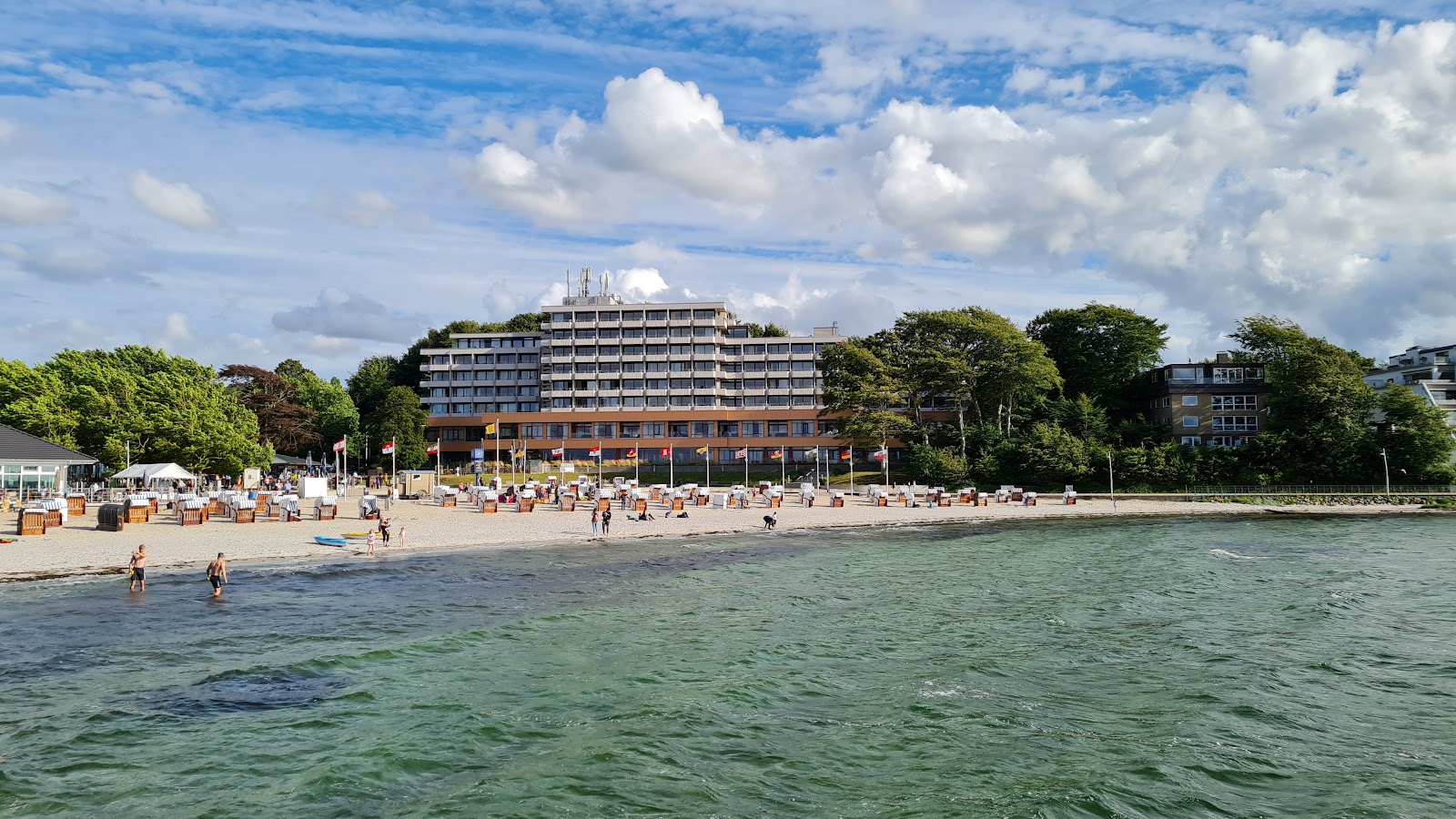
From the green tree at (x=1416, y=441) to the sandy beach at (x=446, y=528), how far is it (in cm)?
878

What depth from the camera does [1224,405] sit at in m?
91.0

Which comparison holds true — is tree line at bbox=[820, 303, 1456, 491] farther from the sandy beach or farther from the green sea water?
the green sea water

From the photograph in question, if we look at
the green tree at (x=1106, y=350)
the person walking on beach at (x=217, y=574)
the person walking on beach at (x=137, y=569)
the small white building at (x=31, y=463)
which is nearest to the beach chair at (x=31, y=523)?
the person walking on beach at (x=137, y=569)

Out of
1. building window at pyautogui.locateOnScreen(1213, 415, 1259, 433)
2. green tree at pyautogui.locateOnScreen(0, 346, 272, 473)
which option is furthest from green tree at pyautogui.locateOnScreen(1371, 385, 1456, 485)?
green tree at pyautogui.locateOnScreen(0, 346, 272, 473)

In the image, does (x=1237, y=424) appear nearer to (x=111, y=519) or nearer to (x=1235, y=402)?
(x=1235, y=402)

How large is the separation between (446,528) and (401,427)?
6178 centimetres

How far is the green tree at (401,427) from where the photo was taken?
107250 mm

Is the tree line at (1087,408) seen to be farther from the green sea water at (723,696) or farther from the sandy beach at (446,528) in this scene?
A: the green sea water at (723,696)

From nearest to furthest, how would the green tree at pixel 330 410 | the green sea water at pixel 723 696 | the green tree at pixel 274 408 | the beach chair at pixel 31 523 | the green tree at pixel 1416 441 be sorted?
the green sea water at pixel 723 696
the beach chair at pixel 31 523
the green tree at pixel 1416 441
the green tree at pixel 274 408
the green tree at pixel 330 410

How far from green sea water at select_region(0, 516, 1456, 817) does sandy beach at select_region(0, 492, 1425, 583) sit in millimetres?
4121

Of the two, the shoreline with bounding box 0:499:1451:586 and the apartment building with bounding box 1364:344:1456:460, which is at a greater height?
the apartment building with bounding box 1364:344:1456:460

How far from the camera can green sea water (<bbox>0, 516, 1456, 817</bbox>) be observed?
15047 mm

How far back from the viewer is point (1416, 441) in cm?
7694

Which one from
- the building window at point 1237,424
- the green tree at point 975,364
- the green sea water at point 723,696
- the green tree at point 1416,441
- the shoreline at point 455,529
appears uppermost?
the green tree at point 975,364
